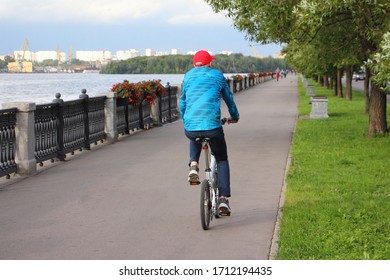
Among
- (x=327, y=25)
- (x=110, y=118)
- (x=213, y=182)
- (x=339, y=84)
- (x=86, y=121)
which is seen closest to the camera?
(x=213, y=182)

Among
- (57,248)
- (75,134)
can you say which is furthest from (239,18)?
(57,248)

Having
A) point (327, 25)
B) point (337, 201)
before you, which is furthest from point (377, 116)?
point (337, 201)

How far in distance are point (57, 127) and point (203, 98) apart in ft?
23.6

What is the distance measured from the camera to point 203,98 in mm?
7672

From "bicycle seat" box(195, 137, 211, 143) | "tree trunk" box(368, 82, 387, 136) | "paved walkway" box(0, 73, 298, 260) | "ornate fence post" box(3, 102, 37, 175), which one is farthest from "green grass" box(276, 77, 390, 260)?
"ornate fence post" box(3, 102, 37, 175)

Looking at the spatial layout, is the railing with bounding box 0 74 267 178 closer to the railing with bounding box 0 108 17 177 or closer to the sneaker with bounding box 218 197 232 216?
the railing with bounding box 0 108 17 177

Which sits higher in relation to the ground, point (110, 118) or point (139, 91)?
point (139, 91)

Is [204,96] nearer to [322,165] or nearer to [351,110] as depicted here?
[322,165]

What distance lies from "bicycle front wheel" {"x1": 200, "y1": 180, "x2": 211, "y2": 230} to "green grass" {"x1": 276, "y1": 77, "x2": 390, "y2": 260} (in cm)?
81

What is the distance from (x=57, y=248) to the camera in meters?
7.11

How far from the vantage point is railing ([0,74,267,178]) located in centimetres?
1211

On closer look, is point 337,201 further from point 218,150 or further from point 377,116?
point 377,116

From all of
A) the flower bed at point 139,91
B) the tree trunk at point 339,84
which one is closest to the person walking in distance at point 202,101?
the flower bed at point 139,91

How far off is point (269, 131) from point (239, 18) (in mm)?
3629
